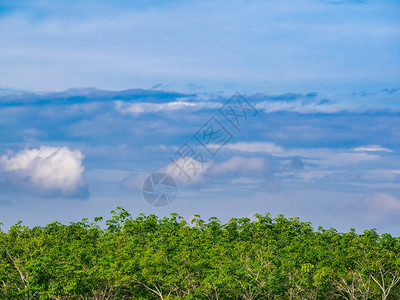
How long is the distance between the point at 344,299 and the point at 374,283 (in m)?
4.24

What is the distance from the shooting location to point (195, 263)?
41125 mm

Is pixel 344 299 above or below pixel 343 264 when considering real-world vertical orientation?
below

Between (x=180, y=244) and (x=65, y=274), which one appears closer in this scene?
(x=65, y=274)

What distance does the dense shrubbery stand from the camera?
3862 cm

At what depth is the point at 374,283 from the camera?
4650 centimetres

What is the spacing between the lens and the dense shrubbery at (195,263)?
38.6 metres

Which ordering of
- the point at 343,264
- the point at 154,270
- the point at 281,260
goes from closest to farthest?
the point at 154,270 → the point at 281,260 → the point at 343,264

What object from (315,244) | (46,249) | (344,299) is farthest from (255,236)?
(46,249)

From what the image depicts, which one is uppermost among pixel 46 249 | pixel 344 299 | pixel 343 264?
pixel 46 249

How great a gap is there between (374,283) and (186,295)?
1555cm

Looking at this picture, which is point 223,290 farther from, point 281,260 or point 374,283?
point 374,283

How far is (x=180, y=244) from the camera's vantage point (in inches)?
1770

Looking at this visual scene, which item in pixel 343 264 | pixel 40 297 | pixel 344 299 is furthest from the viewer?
pixel 344 299

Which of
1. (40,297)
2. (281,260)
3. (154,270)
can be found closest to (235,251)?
(281,260)
